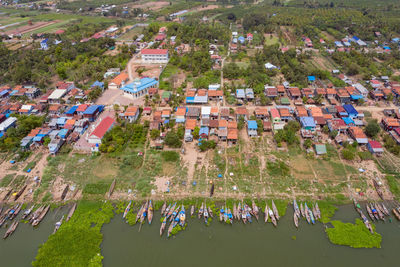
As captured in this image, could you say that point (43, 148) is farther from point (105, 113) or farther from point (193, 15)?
point (193, 15)

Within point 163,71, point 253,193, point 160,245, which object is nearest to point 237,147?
point 253,193

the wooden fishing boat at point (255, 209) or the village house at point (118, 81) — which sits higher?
the village house at point (118, 81)

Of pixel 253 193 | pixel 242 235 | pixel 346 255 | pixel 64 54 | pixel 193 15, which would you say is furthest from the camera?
pixel 193 15

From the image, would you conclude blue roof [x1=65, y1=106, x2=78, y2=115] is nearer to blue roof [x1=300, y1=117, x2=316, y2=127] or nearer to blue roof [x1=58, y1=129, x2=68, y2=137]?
blue roof [x1=58, y1=129, x2=68, y2=137]

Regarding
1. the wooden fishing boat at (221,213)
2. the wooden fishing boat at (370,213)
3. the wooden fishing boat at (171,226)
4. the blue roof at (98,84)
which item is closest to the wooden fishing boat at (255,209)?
the wooden fishing boat at (221,213)

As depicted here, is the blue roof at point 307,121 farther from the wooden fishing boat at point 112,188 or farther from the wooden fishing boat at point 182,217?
the wooden fishing boat at point 112,188

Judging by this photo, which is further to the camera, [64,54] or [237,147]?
[64,54]

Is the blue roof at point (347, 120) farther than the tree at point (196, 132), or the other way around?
the blue roof at point (347, 120)
